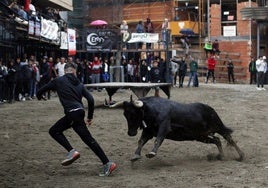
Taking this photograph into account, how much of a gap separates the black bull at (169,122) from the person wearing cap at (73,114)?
574 millimetres

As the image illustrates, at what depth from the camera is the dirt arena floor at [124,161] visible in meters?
7.63

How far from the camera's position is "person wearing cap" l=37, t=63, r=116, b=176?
8203 millimetres

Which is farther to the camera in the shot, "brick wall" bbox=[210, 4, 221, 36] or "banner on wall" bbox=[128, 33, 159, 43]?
"brick wall" bbox=[210, 4, 221, 36]

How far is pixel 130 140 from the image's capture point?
11.6 meters

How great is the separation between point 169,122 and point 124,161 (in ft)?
3.63

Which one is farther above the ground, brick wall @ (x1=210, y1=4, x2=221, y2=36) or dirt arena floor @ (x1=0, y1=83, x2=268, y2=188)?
brick wall @ (x1=210, y1=4, x2=221, y2=36)

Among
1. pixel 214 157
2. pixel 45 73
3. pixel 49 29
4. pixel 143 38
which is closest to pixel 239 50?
pixel 143 38

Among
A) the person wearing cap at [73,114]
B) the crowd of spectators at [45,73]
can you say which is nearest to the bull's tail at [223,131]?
the person wearing cap at [73,114]

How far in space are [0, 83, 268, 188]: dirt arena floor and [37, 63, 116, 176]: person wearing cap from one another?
26 centimetres

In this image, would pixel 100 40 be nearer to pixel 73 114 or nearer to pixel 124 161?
pixel 124 161

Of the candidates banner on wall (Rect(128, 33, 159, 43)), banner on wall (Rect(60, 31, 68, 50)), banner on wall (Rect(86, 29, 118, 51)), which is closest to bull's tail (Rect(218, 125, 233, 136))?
banner on wall (Rect(60, 31, 68, 50))

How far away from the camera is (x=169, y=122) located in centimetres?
881

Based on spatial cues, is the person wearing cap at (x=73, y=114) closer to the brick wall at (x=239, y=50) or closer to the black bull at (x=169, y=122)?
the black bull at (x=169, y=122)

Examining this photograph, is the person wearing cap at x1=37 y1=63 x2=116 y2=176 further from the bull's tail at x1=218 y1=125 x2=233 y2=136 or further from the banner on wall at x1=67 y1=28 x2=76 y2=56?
the banner on wall at x1=67 y1=28 x2=76 y2=56
